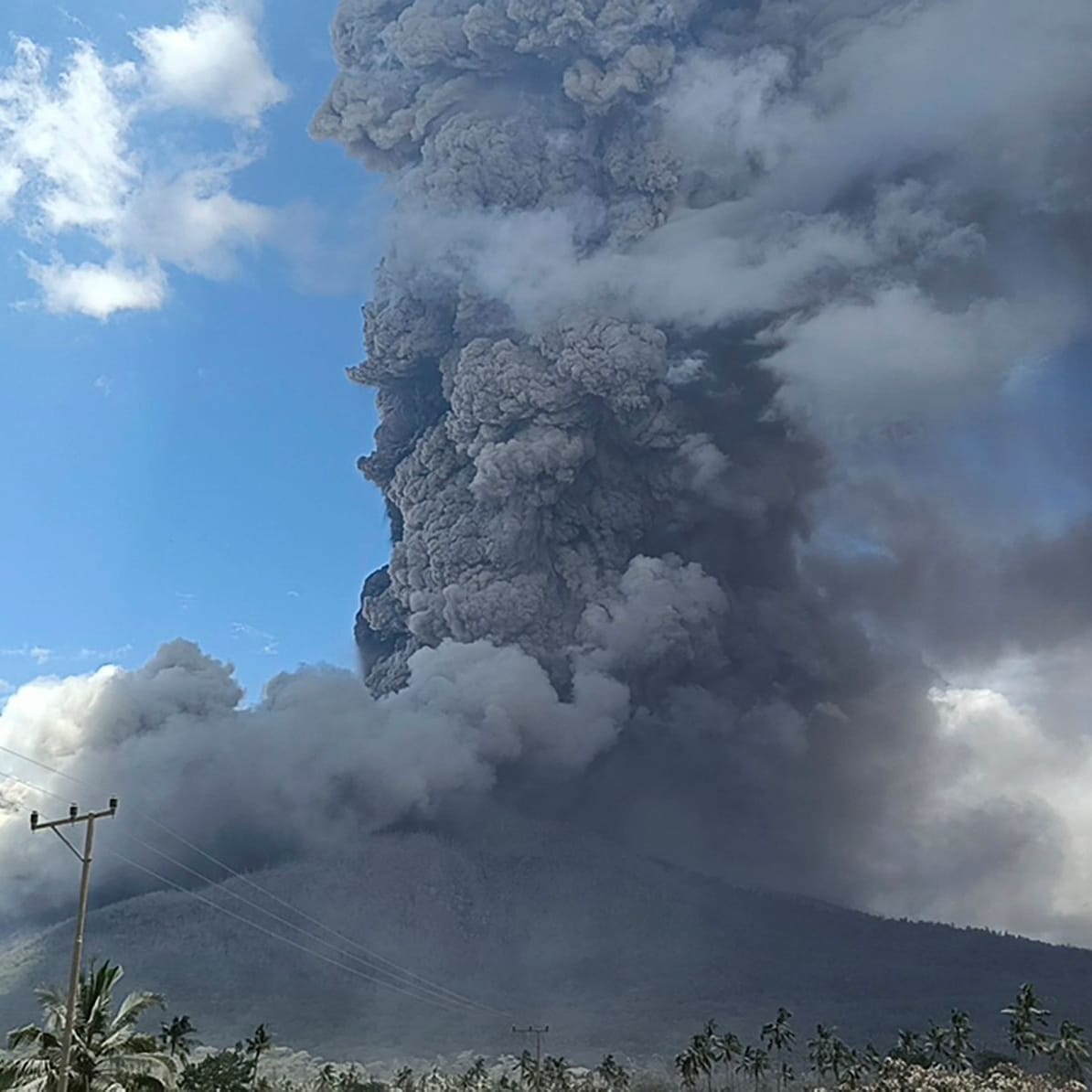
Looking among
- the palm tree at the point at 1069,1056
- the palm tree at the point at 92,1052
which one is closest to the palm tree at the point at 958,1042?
the palm tree at the point at 1069,1056

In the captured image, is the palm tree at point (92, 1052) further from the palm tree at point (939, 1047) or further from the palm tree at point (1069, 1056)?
the palm tree at point (939, 1047)

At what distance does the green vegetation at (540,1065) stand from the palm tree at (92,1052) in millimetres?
21

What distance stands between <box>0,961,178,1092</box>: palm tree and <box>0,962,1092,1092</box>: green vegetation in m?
0.02

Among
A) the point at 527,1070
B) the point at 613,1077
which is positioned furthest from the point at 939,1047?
the point at 527,1070

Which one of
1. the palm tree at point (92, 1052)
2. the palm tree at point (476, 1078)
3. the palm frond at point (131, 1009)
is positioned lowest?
the palm tree at point (476, 1078)

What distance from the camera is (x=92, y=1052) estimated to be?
2361cm

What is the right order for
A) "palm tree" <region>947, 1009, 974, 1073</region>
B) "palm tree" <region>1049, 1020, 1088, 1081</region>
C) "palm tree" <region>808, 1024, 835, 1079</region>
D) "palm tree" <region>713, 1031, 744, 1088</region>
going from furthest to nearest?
"palm tree" <region>713, 1031, 744, 1088</region>
"palm tree" <region>808, 1024, 835, 1079</region>
"palm tree" <region>947, 1009, 974, 1073</region>
"palm tree" <region>1049, 1020, 1088, 1081</region>

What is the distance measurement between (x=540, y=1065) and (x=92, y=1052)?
61.3 m

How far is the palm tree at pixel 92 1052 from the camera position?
918 inches

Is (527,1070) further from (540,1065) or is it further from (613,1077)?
(540,1065)

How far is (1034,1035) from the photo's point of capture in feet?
212

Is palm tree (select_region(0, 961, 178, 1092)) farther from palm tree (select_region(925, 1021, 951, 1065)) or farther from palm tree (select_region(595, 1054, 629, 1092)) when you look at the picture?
palm tree (select_region(595, 1054, 629, 1092))

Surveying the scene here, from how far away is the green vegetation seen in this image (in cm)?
2380

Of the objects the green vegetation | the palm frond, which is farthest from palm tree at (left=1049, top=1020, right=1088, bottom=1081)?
the palm frond
